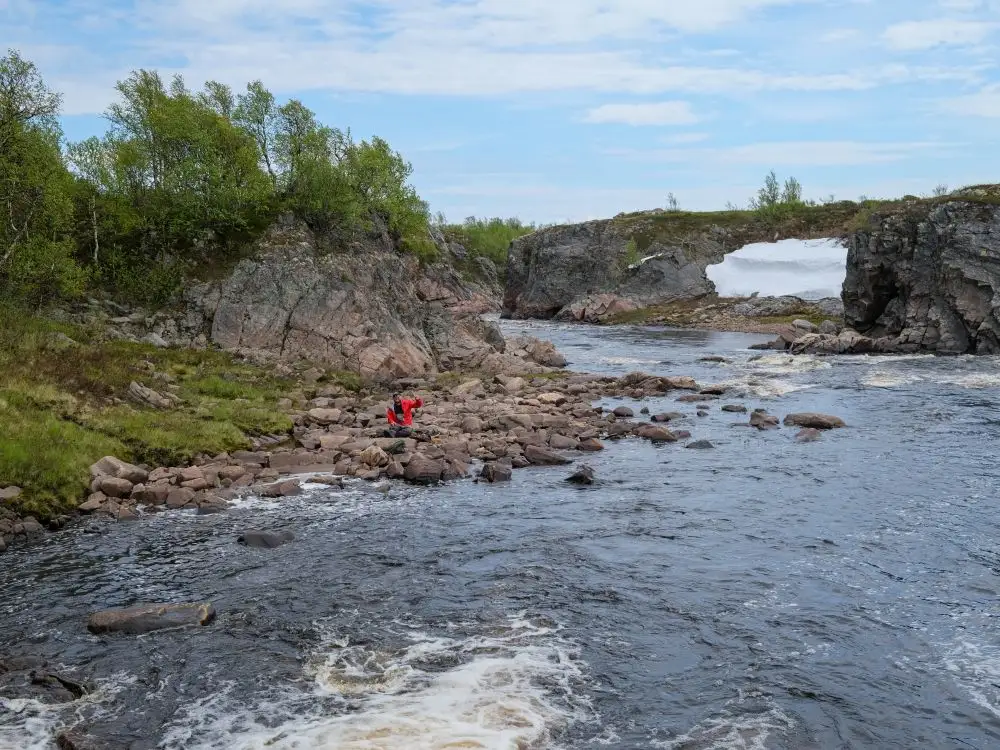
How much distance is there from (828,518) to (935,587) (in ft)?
16.1

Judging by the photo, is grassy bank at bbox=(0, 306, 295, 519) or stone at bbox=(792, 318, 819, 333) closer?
grassy bank at bbox=(0, 306, 295, 519)

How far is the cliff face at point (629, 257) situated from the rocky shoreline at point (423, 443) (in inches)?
2706

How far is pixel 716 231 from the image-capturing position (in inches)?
5032

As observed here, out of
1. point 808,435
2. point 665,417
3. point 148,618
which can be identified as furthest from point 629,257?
point 148,618

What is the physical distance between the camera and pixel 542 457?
94.9 feet

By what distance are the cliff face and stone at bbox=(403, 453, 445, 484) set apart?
276 ft

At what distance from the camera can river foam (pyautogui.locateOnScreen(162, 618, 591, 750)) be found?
11.3 m

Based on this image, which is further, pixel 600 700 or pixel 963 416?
pixel 963 416

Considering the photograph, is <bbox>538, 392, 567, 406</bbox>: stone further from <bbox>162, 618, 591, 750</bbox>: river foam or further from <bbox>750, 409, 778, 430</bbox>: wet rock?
<bbox>162, 618, 591, 750</bbox>: river foam

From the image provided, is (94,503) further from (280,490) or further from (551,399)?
(551,399)

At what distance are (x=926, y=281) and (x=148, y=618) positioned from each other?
63.9 m

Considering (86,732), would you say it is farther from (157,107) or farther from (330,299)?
(157,107)

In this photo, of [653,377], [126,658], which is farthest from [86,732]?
[653,377]

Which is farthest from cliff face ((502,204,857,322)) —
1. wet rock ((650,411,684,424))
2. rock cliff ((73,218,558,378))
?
wet rock ((650,411,684,424))
